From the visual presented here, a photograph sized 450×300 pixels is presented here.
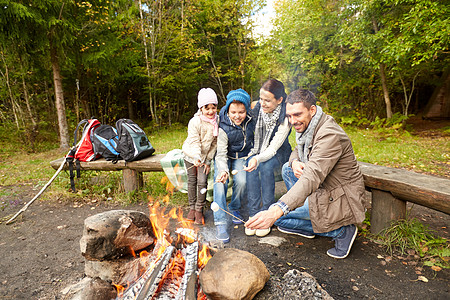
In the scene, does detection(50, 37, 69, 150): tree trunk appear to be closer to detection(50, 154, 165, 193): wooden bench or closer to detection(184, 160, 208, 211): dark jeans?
detection(50, 154, 165, 193): wooden bench

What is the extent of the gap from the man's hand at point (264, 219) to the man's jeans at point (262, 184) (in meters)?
1.35

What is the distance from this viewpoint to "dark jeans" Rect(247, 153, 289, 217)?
332 cm

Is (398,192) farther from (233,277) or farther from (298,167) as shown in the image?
(233,277)

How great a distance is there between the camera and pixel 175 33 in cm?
1307

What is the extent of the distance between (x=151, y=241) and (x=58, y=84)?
29.5ft

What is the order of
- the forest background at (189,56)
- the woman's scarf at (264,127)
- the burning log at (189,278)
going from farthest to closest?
the forest background at (189,56), the woman's scarf at (264,127), the burning log at (189,278)

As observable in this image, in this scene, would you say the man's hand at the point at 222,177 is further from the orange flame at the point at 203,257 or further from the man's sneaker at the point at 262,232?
the orange flame at the point at 203,257

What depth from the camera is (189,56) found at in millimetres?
13820

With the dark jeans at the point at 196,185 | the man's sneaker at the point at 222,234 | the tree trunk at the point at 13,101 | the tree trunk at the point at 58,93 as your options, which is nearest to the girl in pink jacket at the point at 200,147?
the dark jeans at the point at 196,185

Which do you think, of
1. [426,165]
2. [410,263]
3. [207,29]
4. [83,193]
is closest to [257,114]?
[410,263]

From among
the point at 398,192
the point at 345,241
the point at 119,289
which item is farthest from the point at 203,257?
the point at 398,192

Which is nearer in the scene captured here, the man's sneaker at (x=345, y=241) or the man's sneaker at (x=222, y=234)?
the man's sneaker at (x=345, y=241)

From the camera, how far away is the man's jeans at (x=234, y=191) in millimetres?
3240

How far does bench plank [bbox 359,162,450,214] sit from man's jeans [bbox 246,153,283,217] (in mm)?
1084
